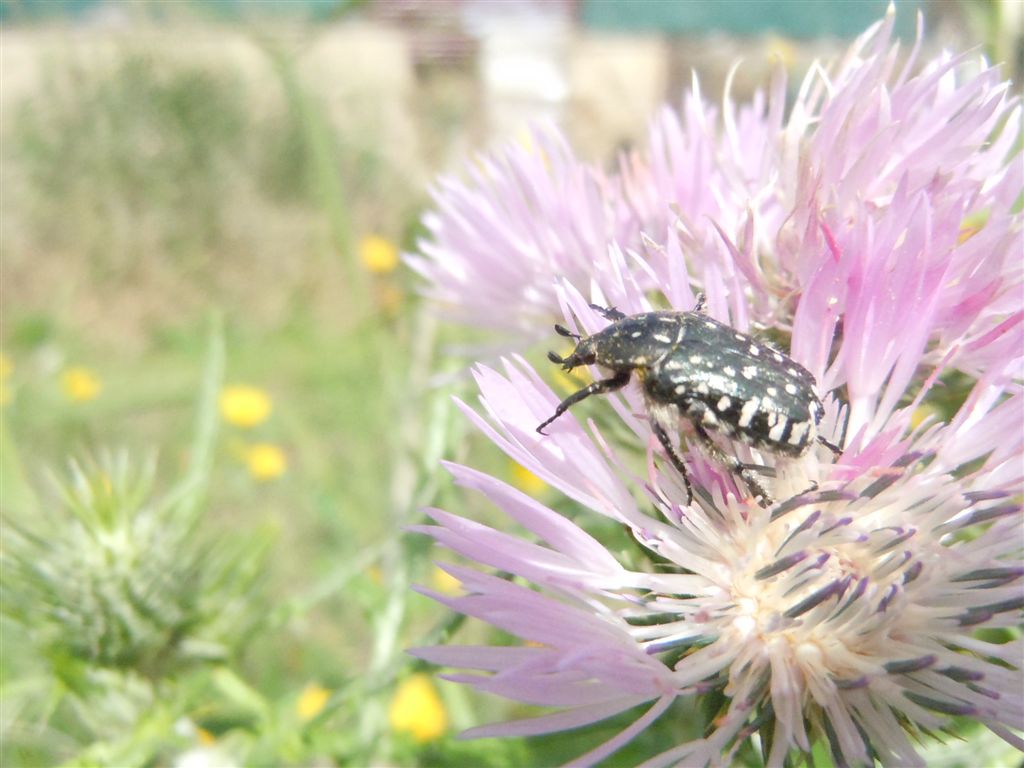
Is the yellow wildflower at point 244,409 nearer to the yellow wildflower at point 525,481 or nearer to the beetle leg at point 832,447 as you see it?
the yellow wildflower at point 525,481

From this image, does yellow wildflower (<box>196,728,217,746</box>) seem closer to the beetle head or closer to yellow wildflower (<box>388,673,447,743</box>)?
yellow wildflower (<box>388,673,447,743</box>)

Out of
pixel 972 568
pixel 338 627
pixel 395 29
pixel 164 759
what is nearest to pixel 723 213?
pixel 972 568

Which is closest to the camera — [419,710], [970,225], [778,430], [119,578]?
[778,430]

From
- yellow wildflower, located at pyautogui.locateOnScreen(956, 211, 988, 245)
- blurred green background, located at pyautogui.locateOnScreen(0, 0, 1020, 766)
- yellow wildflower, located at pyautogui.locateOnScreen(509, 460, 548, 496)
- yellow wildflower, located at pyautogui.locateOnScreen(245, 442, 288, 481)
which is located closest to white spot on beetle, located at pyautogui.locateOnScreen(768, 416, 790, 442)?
yellow wildflower, located at pyautogui.locateOnScreen(956, 211, 988, 245)

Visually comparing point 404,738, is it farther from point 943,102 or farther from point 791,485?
point 943,102

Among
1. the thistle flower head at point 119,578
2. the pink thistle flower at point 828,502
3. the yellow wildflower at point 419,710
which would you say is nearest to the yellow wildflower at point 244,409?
the yellow wildflower at point 419,710

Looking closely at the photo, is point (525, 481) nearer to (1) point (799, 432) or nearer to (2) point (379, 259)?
(2) point (379, 259)

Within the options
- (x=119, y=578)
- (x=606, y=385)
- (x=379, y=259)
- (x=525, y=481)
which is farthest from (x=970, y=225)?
(x=379, y=259)
